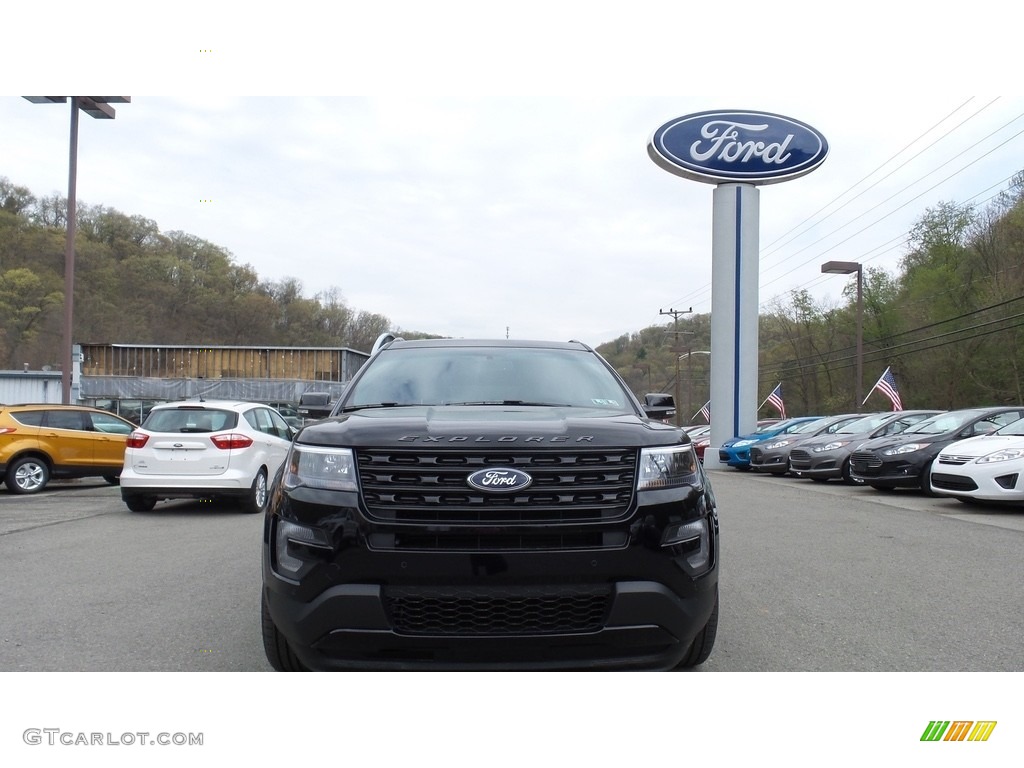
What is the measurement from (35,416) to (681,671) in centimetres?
1373

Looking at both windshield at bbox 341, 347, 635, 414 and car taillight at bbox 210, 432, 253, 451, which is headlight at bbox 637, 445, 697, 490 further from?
car taillight at bbox 210, 432, 253, 451

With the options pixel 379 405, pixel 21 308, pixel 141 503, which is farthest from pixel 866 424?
pixel 21 308

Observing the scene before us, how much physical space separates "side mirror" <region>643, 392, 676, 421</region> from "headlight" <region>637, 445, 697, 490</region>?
1.48 metres

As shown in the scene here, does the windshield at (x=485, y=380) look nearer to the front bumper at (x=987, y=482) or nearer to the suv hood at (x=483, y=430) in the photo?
the suv hood at (x=483, y=430)

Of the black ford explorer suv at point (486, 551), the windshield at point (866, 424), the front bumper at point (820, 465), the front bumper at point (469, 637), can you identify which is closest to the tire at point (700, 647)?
the black ford explorer suv at point (486, 551)

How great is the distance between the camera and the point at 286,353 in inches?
1937

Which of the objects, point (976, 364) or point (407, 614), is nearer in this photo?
point (407, 614)

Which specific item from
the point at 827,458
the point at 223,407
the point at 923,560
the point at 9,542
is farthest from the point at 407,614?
the point at 827,458

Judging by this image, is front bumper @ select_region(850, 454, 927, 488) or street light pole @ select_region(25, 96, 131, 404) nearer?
front bumper @ select_region(850, 454, 927, 488)

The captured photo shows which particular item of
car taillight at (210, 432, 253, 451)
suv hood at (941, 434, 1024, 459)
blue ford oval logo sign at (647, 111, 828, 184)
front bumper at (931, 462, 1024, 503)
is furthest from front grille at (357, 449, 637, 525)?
blue ford oval logo sign at (647, 111, 828, 184)

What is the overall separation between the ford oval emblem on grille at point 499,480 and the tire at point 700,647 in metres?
1.11

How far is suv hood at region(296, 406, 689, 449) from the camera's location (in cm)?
313

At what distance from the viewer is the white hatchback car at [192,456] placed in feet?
34.5
